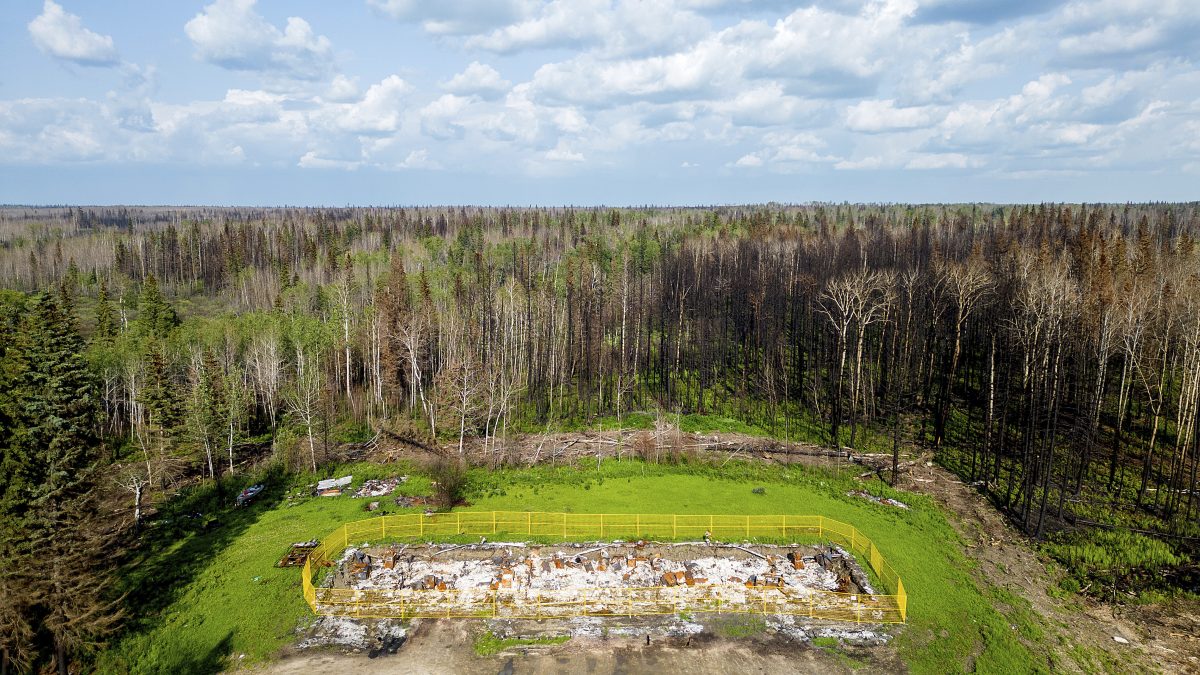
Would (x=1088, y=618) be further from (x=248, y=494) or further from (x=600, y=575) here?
(x=248, y=494)

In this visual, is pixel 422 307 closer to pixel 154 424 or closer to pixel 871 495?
pixel 154 424

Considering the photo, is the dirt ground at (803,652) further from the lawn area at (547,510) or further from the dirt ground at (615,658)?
the lawn area at (547,510)

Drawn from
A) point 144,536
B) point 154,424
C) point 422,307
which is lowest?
point 144,536

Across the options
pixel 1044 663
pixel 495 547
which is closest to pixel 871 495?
pixel 1044 663

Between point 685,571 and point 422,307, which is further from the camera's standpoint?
point 422,307

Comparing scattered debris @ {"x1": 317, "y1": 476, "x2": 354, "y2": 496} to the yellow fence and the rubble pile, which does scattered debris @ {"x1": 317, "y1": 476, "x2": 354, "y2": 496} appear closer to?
the yellow fence

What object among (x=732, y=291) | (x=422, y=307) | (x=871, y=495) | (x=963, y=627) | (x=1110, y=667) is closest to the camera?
(x=1110, y=667)
